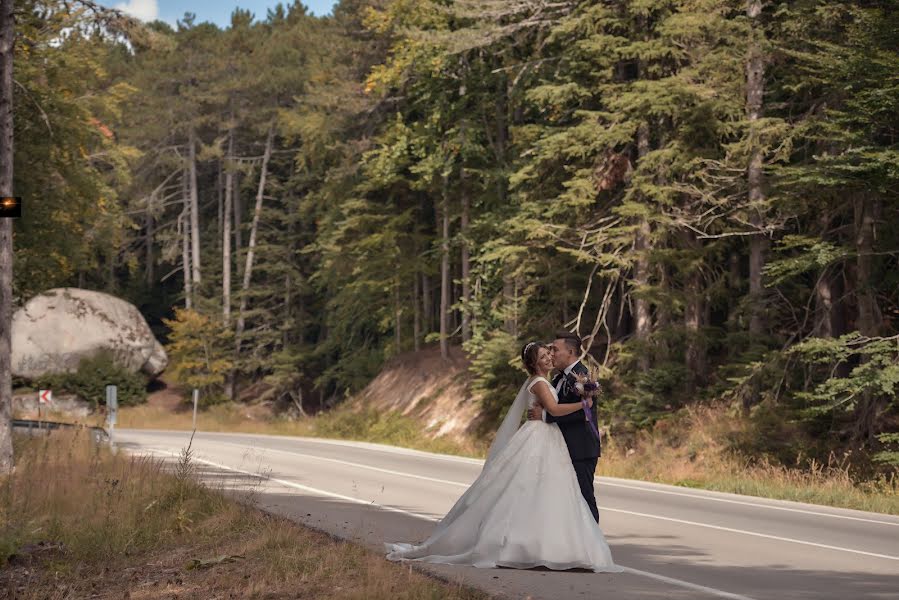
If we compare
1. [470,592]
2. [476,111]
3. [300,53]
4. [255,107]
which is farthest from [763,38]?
[300,53]

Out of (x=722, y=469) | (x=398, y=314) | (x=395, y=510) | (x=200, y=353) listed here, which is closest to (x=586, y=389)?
(x=395, y=510)

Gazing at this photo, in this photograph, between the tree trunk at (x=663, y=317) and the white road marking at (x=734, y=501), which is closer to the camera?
the white road marking at (x=734, y=501)

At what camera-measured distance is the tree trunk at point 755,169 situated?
22859 millimetres

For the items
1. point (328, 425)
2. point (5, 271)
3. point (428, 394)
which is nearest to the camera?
point (5, 271)

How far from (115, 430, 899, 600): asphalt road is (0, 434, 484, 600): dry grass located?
2.39 ft

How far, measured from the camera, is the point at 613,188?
1126 inches

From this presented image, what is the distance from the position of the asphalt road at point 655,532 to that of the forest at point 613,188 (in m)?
3.14

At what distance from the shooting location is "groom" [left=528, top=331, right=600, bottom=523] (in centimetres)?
982

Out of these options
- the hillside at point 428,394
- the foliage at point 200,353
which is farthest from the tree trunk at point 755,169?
the foliage at point 200,353

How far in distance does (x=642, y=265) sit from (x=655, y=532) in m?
13.7

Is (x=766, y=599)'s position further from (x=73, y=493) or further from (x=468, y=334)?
(x=468, y=334)

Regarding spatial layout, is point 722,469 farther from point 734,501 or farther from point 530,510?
point 530,510

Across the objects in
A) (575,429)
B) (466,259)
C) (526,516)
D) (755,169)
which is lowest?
(526,516)

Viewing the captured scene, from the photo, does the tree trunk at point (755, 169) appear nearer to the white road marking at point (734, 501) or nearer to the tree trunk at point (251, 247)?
the white road marking at point (734, 501)
